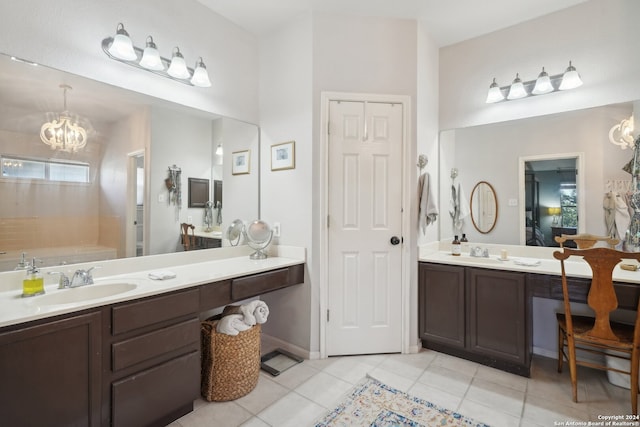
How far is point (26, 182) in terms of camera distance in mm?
1634

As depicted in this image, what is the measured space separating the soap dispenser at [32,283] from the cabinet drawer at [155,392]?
2.04 ft

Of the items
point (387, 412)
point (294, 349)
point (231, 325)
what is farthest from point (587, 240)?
point (231, 325)

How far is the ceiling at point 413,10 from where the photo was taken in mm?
2348

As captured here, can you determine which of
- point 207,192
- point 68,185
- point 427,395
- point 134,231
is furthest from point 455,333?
point 68,185

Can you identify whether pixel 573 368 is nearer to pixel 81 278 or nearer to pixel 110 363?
pixel 110 363

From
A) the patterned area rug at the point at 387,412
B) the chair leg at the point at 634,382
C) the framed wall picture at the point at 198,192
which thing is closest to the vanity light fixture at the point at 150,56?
the framed wall picture at the point at 198,192

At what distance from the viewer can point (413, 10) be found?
242 cm

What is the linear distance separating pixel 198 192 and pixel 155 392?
4.63 feet

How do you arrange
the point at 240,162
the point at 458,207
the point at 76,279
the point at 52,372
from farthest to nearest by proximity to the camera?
the point at 458,207, the point at 240,162, the point at 76,279, the point at 52,372

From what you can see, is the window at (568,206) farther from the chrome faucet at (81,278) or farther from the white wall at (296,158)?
the chrome faucet at (81,278)

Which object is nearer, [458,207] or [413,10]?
[413,10]

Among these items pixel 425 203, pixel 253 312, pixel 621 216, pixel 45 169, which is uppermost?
pixel 45 169

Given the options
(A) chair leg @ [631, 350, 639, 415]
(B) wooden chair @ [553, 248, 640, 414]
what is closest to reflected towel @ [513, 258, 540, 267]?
(B) wooden chair @ [553, 248, 640, 414]

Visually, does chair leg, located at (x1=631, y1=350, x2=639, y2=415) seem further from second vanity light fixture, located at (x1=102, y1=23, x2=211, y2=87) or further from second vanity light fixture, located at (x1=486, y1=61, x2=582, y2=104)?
second vanity light fixture, located at (x1=102, y1=23, x2=211, y2=87)
